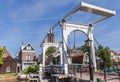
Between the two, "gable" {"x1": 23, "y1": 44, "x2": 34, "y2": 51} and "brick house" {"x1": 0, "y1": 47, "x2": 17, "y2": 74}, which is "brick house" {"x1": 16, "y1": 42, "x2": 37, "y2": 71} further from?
"brick house" {"x1": 0, "y1": 47, "x2": 17, "y2": 74}

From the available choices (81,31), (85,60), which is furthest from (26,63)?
(81,31)

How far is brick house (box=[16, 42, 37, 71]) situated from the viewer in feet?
133

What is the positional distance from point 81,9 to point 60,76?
4714 millimetres

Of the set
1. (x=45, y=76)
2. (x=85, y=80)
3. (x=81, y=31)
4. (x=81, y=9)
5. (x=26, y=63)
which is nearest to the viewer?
(x=85, y=80)

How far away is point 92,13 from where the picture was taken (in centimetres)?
1249

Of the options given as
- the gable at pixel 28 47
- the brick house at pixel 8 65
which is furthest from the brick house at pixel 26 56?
the brick house at pixel 8 65

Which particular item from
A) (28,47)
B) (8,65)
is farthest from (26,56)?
(8,65)

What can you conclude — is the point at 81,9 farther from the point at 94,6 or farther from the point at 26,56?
the point at 26,56

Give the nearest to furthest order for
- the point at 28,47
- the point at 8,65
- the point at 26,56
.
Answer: the point at 8,65 → the point at 26,56 → the point at 28,47

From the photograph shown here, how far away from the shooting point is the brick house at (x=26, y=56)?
40.7 m

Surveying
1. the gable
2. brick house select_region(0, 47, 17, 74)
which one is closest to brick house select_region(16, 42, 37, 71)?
the gable

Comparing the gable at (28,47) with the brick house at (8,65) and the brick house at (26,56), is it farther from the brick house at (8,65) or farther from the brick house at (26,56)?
the brick house at (8,65)

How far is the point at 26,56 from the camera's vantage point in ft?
135

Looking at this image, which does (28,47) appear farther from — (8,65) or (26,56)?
(8,65)
